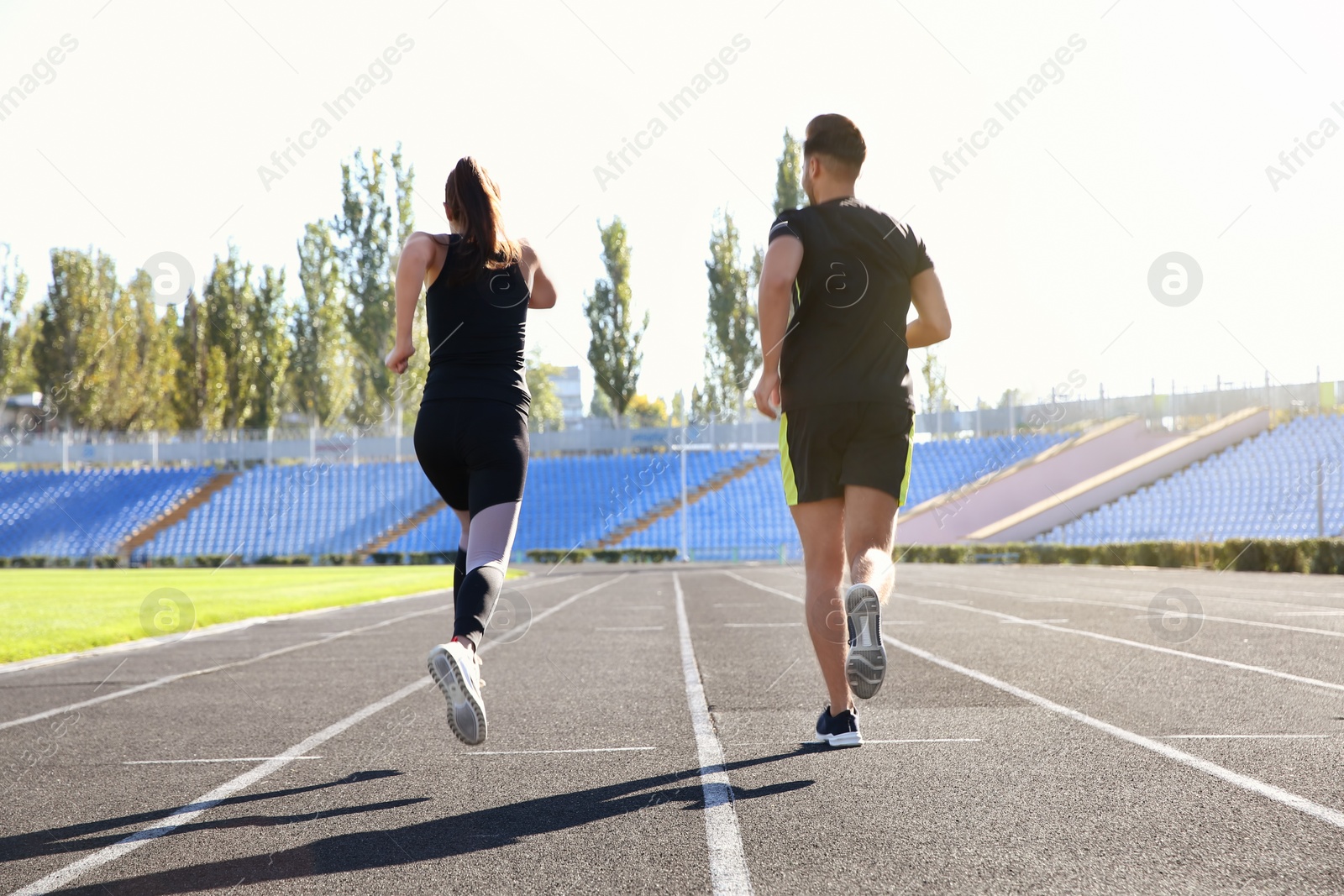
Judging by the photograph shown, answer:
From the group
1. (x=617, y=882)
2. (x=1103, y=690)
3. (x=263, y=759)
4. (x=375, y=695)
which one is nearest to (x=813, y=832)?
(x=617, y=882)

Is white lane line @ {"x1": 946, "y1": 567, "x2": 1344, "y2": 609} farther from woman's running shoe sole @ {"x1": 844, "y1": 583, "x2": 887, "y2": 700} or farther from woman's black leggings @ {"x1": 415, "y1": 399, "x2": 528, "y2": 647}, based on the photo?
woman's black leggings @ {"x1": 415, "y1": 399, "x2": 528, "y2": 647}

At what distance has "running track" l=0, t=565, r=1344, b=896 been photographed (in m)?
2.86

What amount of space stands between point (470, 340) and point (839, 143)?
65.6 inches

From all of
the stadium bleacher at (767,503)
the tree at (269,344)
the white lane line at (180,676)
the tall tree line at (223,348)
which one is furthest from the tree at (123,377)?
the white lane line at (180,676)

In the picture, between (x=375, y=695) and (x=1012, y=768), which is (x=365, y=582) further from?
(x=1012, y=768)

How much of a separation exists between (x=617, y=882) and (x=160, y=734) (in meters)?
3.40

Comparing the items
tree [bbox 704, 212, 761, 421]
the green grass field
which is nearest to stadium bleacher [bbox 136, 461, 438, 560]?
tree [bbox 704, 212, 761, 421]

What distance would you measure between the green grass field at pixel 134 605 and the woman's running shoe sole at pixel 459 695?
7.57m

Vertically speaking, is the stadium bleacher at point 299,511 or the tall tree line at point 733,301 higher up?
the tall tree line at point 733,301

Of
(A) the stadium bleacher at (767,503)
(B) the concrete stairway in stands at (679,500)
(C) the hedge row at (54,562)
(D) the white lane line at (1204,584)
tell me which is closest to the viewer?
(D) the white lane line at (1204,584)

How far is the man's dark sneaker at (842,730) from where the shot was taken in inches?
177

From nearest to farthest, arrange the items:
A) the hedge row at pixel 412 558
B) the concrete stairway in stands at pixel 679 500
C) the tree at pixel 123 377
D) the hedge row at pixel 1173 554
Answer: the hedge row at pixel 1173 554, the hedge row at pixel 412 558, the concrete stairway in stands at pixel 679 500, the tree at pixel 123 377

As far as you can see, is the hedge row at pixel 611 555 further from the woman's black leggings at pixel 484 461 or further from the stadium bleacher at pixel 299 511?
the woman's black leggings at pixel 484 461

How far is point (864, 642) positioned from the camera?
366 centimetres
